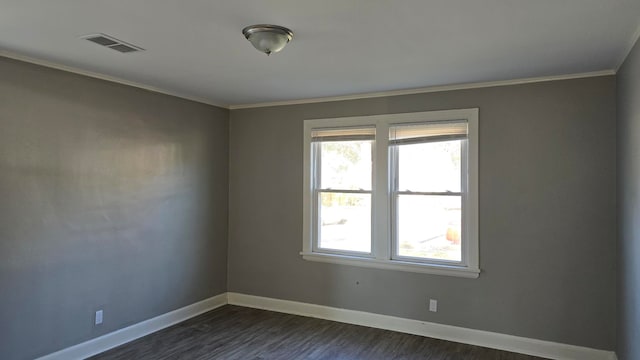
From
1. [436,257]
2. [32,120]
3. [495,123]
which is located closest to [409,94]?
[495,123]

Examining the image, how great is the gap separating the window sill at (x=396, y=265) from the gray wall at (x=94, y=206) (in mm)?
1382

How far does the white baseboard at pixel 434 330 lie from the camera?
3.72 metres

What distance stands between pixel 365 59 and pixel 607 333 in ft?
9.93

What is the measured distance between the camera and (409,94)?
440 centimetres

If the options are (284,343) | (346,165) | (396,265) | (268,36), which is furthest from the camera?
(346,165)

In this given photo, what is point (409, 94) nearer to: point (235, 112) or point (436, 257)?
point (436, 257)

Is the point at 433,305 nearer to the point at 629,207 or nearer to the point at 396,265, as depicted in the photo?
the point at 396,265

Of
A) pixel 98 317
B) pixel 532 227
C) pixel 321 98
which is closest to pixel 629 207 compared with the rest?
pixel 532 227

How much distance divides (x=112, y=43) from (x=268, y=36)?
115 cm

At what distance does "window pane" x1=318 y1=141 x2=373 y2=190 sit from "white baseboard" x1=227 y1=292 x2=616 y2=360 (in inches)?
54.4

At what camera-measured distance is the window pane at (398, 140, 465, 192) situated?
13.9ft

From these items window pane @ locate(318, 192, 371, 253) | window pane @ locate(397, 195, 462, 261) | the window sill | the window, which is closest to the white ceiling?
the window

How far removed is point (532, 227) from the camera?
12.7 ft

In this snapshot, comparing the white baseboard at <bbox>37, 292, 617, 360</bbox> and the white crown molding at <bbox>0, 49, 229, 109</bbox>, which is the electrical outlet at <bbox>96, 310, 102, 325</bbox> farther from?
the white crown molding at <bbox>0, 49, 229, 109</bbox>
